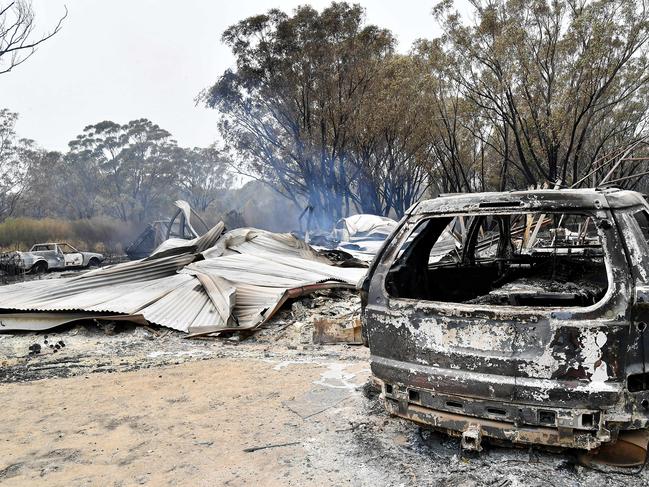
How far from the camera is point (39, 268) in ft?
67.8

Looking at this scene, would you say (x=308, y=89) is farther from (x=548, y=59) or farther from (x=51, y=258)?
(x=51, y=258)

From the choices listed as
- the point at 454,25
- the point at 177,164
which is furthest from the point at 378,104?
the point at 177,164

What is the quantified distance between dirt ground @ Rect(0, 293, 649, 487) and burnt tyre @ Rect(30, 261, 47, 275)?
15.2m

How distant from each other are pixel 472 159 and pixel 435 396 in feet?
102

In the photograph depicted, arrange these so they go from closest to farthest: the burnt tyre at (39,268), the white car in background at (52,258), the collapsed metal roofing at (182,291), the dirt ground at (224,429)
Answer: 1. the dirt ground at (224,429)
2. the collapsed metal roofing at (182,291)
3. the white car in background at (52,258)
4. the burnt tyre at (39,268)

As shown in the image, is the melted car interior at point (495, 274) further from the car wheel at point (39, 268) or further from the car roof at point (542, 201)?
the car wheel at point (39, 268)

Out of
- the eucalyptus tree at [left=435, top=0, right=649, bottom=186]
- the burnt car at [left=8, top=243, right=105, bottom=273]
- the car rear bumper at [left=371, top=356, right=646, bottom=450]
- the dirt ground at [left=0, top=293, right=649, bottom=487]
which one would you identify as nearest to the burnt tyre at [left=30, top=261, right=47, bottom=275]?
the burnt car at [left=8, top=243, right=105, bottom=273]

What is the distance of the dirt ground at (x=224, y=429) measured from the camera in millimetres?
3268

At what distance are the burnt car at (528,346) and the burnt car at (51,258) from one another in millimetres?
19535

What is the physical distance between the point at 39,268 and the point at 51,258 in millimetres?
692

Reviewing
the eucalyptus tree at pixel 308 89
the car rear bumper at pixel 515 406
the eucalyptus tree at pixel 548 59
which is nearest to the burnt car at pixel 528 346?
the car rear bumper at pixel 515 406

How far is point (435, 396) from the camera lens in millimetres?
3123

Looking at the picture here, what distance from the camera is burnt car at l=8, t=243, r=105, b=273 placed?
19991mm

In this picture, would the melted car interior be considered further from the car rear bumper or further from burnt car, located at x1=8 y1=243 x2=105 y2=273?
burnt car, located at x1=8 y1=243 x2=105 y2=273
